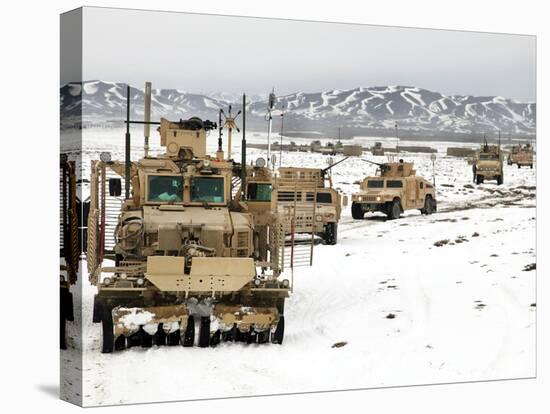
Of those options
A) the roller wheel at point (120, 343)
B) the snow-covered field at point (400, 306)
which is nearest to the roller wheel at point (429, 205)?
the snow-covered field at point (400, 306)

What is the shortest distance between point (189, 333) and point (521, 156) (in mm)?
5165

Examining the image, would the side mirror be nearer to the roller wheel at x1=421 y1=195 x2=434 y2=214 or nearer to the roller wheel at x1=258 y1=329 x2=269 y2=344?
the roller wheel at x1=258 y1=329 x2=269 y2=344

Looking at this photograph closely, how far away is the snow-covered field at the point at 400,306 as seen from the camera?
47.6 ft

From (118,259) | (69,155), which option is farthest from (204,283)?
(69,155)

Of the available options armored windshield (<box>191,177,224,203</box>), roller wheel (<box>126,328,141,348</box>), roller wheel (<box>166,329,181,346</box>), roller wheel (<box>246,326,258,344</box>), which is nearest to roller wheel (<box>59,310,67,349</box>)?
roller wheel (<box>126,328,141,348</box>)

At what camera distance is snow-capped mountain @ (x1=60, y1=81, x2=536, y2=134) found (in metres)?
13.8

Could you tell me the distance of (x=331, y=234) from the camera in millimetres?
16312

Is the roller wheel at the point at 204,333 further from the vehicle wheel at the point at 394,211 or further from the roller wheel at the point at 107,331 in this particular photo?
the vehicle wheel at the point at 394,211

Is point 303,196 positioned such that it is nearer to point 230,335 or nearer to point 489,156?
point 230,335

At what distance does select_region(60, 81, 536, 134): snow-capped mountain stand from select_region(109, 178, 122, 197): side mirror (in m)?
1.01

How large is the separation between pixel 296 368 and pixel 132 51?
4.19 metres

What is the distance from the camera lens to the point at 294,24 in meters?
15.3

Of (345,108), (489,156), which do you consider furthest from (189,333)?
(489,156)

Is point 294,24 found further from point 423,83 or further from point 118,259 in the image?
point 118,259
